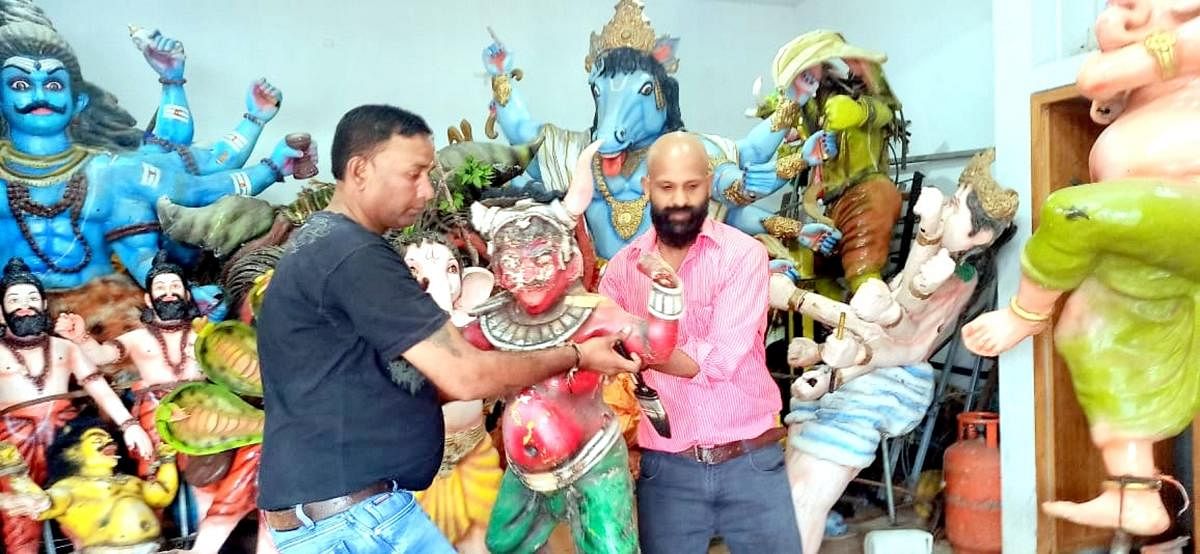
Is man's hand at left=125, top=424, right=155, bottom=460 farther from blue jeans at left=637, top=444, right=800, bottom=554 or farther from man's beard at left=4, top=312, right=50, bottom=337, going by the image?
blue jeans at left=637, top=444, right=800, bottom=554

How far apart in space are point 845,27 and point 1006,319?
9.16 ft

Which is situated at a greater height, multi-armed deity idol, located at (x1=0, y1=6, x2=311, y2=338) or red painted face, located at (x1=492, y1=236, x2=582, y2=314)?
multi-armed deity idol, located at (x1=0, y1=6, x2=311, y2=338)

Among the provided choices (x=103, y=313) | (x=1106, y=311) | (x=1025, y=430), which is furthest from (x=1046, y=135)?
(x=103, y=313)

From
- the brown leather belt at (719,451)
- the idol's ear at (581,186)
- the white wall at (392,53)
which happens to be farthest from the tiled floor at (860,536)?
the white wall at (392,53)

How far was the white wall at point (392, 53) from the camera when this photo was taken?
144 inches

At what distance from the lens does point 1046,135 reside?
106 inches

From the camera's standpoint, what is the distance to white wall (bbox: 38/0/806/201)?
3.65 meters

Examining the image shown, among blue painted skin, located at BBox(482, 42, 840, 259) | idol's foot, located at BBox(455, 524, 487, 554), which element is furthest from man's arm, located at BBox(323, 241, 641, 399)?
blue painted skin, located at BBox(482, 42, 840, 259)

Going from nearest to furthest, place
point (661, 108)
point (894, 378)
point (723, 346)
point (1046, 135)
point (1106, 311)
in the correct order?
point (723, 346) < point (1106, 311) < point (1046, 135) < point (894, 378) < point (661, 108)

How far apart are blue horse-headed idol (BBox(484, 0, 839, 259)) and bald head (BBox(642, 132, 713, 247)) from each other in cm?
117

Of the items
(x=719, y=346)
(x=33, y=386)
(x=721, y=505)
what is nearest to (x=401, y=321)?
(x=719, y=346)

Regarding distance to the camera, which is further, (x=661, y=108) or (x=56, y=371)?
(x=661, y=108)

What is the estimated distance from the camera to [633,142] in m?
3.26

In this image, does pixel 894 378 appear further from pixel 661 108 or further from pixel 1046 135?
pixel 661 108
